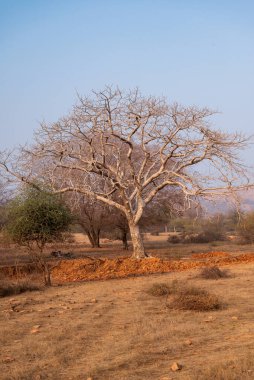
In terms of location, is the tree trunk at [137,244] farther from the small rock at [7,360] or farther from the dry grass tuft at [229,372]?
the dry grass tuft at [229,372]

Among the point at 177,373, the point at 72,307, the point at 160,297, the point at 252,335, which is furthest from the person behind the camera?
the point at 160,297

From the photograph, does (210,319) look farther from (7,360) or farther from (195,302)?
(7,360)

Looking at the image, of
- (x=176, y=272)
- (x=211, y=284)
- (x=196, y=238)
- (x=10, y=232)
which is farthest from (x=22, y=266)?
(x=196, y=238)

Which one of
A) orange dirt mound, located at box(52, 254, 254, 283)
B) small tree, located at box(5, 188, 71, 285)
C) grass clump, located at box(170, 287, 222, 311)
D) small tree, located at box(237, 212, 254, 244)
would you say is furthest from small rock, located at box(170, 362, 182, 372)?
small tree, located at box(237, 212, 254, 244)

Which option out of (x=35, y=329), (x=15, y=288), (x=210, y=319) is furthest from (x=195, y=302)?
(x=15, y=288)

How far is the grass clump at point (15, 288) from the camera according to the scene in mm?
11812

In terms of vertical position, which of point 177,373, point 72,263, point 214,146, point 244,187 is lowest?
point 177,373

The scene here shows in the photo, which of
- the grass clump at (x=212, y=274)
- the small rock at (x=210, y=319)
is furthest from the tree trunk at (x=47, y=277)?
the small rock at (x=210, y=319)

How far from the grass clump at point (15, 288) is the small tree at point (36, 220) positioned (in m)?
1.62

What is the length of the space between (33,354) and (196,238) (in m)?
37.4

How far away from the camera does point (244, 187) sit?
A: 18969mm

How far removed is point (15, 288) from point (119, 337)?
5.26m

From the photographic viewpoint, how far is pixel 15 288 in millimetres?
12141

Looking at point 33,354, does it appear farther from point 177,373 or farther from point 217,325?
point 217,325
